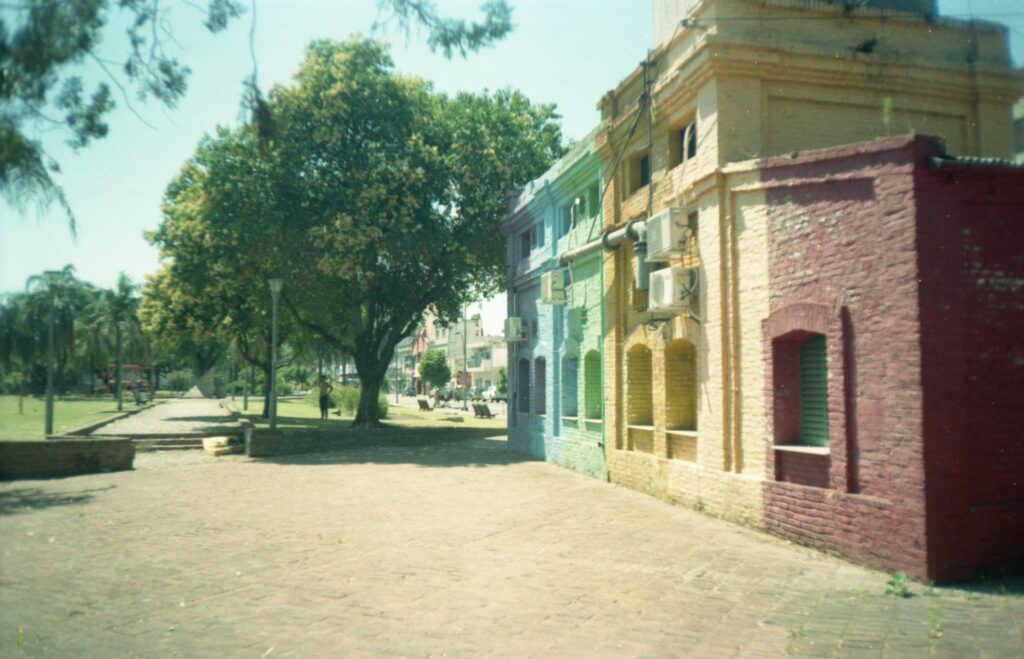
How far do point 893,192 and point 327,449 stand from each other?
18134 millimetres

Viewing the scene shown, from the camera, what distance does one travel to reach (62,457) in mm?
15789

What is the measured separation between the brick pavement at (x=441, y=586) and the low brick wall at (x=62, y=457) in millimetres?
3376

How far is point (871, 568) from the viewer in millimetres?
7375

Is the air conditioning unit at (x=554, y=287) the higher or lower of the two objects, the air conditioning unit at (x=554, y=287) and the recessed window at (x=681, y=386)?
the higher

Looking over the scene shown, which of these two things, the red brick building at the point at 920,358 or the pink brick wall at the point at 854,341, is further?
the pink brick wall at the point at 854,341

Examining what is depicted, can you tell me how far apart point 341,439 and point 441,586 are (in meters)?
16.0

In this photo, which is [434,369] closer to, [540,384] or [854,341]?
[540,384]

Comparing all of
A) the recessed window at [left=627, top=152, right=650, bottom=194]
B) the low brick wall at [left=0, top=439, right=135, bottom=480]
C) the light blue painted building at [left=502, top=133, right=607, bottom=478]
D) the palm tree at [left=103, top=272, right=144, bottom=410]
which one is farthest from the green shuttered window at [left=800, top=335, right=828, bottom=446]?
the palm tree at [left=103, top=272, right=144, bottom=410]

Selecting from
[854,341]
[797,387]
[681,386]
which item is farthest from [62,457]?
[854,341]

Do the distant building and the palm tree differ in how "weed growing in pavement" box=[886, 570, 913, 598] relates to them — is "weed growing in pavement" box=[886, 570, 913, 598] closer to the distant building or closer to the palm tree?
the palm tree

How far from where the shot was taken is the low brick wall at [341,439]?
20219 millimetres

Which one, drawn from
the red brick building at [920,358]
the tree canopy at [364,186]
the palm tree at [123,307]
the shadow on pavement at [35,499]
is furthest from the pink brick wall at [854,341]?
the palm tree at [123,307]

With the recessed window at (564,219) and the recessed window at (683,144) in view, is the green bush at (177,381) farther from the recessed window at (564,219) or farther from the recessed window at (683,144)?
the recessed window at (683,144)

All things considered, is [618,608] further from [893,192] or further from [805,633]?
[893,192]
